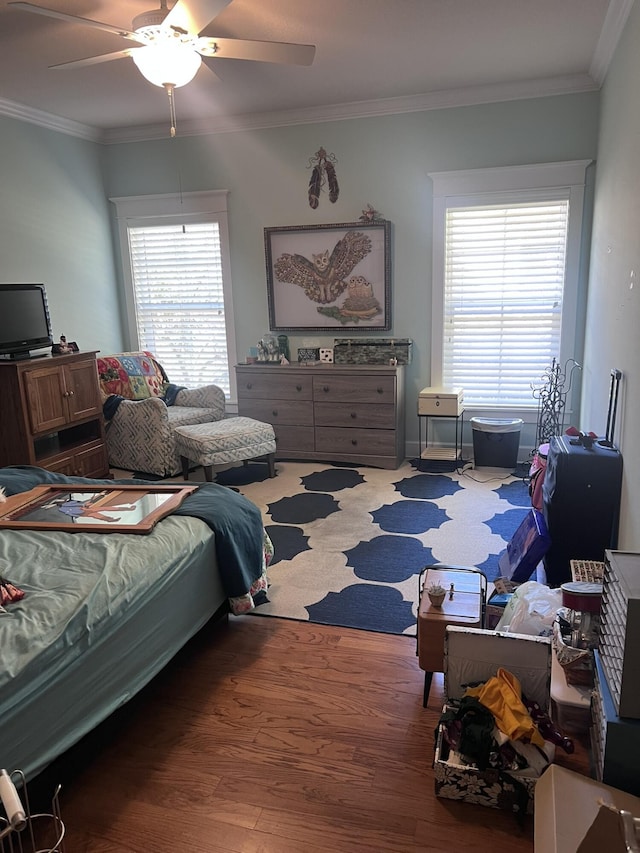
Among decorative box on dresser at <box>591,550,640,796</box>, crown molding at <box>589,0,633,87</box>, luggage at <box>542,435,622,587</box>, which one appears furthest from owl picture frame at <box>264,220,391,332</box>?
decorative box on dresser at <box>591,550,640,796</box>

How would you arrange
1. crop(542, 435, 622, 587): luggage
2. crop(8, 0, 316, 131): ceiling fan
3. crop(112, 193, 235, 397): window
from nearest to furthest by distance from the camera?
1. crop(8, 0, 316, 131): ceiling fan
2. crop(542, 435, 622, 587): luggage
3. crop(112, 193, 235, 397): window

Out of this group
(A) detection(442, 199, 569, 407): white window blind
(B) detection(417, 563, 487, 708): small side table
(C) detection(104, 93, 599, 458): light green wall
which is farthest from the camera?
(A) detection(442, 199, 569, 407): white window blind

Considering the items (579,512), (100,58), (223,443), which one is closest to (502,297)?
(223,443)

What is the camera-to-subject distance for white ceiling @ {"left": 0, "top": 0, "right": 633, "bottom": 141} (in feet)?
10.2

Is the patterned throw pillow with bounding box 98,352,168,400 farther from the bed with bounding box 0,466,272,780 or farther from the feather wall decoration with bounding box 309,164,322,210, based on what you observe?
the bed with bounding box 0,466,272,780

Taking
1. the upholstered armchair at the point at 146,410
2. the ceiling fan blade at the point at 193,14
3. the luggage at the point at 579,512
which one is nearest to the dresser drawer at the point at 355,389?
the upholstered armchair at the point at 146,410

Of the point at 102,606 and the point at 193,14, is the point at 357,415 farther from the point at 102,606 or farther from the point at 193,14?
the point at 102,606

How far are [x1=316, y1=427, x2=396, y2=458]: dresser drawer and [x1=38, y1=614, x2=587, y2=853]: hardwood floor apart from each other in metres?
2.44

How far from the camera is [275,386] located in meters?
5.06

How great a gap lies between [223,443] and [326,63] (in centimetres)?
253

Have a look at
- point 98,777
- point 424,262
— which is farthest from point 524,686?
point 424,262

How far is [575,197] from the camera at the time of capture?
4426mm

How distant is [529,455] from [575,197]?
75.7 inches

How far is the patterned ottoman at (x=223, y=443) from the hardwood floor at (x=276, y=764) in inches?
78.4
